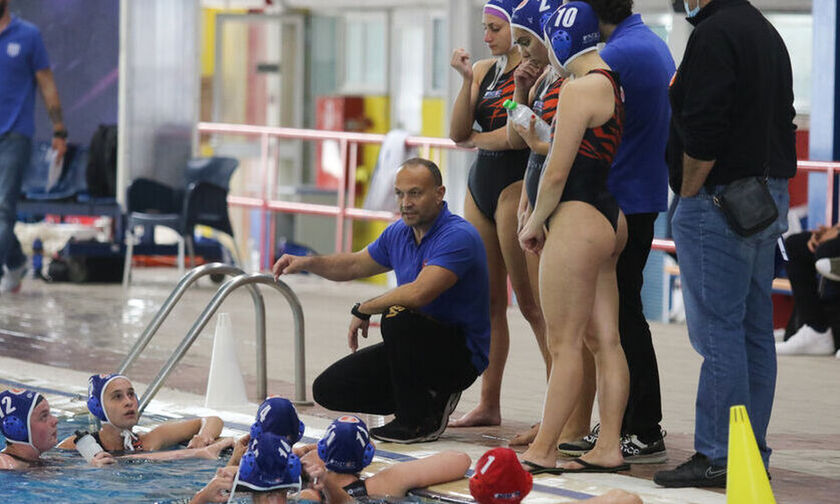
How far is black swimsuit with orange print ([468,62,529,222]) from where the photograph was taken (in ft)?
20.8

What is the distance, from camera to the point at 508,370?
8664mm

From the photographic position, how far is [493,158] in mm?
6395

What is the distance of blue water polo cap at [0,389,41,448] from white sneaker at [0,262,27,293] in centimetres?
644

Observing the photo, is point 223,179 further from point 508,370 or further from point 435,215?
point 435,215

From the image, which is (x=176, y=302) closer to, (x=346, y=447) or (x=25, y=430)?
(x=25, y=430)

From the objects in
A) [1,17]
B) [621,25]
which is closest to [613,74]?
[621,25]

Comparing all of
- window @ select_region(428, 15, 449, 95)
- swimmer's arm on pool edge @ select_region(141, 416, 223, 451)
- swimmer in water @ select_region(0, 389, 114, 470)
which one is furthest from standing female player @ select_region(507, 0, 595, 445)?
window @ select_region(428, 15, 449, 95)

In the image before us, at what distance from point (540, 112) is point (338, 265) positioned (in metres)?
1.18

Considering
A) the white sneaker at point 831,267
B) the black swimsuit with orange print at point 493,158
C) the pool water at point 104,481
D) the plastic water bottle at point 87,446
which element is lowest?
the pool water at point 104,481

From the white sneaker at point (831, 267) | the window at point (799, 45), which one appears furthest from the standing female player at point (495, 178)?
the window at point (799, 45)

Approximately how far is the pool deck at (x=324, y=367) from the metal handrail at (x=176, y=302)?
0.27 m

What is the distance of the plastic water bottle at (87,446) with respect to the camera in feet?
19.9

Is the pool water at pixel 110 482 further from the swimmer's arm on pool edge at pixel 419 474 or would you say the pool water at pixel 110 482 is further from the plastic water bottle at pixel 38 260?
the plastic water bottle at pixel 38 260

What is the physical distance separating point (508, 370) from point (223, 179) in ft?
19.0
